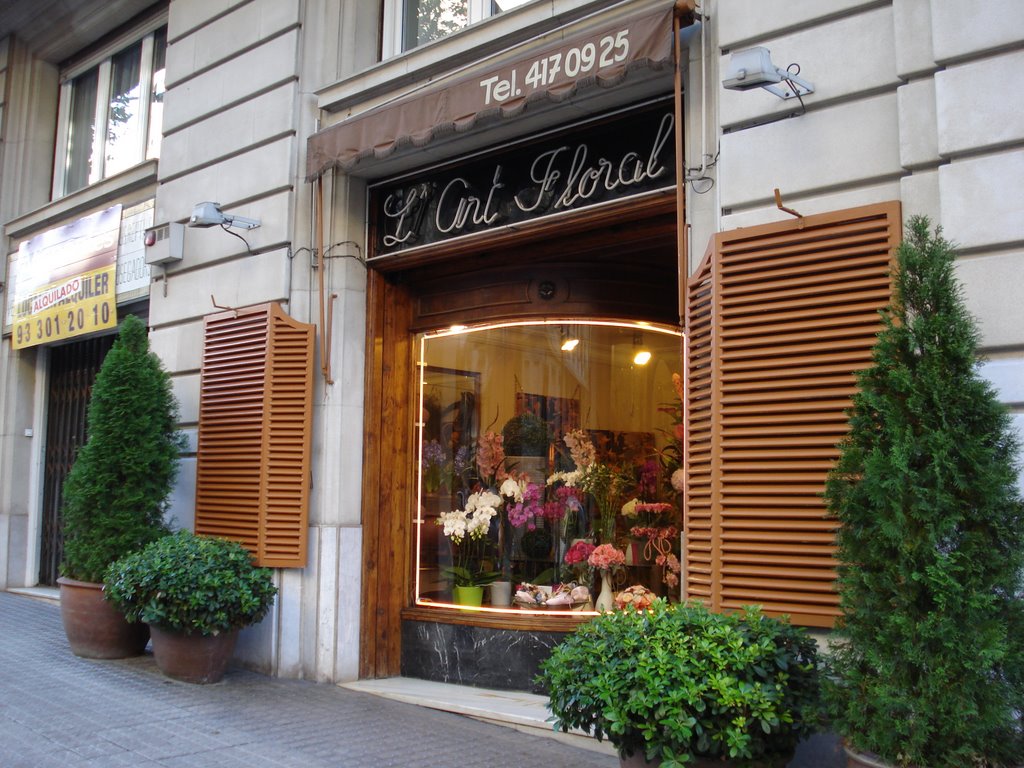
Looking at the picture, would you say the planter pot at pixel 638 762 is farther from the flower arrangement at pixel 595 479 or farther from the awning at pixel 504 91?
the awning at pixel 504 91

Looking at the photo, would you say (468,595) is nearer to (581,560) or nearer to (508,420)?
(581,560)

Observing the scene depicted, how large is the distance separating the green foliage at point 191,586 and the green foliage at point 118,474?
0.46 m

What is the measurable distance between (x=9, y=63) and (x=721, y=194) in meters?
12.6

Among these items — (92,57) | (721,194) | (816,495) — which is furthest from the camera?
(92,57)

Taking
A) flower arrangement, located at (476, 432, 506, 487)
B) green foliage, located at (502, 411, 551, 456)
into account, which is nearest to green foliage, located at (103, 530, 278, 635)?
flower arrangement, located at (476, 432, 506, 487)

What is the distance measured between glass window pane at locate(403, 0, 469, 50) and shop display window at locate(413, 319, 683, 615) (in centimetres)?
284

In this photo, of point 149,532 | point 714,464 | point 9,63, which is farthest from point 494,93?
point 9,63

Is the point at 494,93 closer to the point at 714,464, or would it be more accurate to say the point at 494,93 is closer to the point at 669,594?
the point at 714,464

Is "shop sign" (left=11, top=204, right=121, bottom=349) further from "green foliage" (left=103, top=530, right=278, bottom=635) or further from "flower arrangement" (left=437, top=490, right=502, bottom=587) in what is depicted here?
"flower arrangement" (left=437, top=490, right=502, bottom=587)

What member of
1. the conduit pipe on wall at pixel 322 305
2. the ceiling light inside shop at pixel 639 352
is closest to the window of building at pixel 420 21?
the conduit pipe on wall at pixel 322 305

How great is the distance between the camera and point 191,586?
8.17 metres

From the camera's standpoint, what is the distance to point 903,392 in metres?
4.57

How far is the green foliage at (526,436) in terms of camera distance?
906 cm

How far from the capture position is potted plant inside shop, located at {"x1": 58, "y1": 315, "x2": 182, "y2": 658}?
30.2 feet
